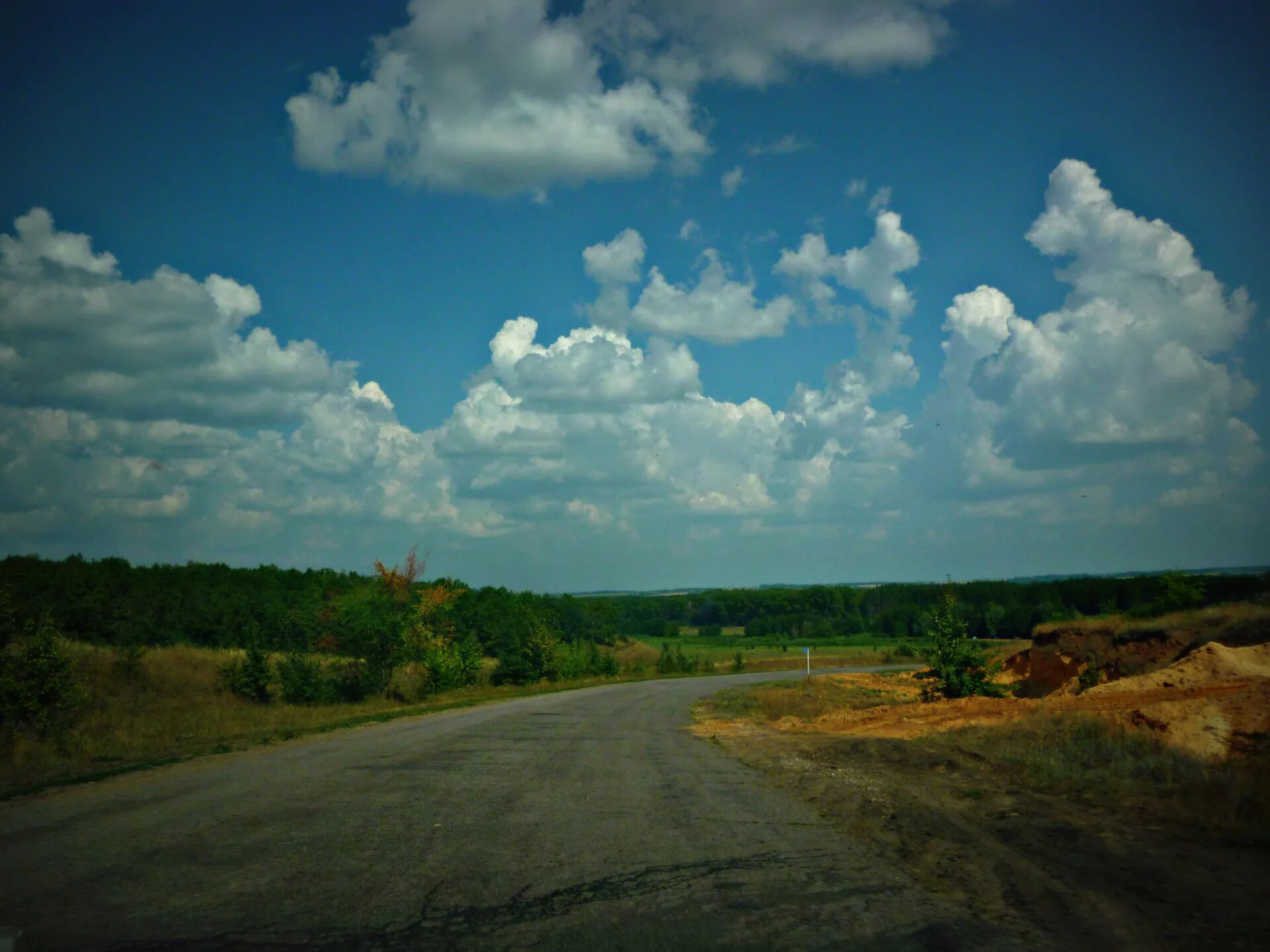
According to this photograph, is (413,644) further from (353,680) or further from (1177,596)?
(1177,596)

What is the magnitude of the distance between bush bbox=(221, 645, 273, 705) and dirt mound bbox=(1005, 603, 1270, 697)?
1327 inches

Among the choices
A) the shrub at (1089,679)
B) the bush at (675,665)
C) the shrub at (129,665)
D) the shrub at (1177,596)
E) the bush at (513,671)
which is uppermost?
the shrub at (1177,596)

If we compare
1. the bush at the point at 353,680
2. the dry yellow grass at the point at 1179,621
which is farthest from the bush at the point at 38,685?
the dry yellow grass at the point at 1179,621

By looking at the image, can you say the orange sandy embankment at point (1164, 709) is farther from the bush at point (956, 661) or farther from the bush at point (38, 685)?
the bush at point (38, 685)

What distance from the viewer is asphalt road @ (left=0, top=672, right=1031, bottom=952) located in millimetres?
6273

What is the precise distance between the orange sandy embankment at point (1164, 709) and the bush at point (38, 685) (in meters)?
17.5

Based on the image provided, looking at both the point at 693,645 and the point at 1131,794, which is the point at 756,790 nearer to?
the point at 1131,794

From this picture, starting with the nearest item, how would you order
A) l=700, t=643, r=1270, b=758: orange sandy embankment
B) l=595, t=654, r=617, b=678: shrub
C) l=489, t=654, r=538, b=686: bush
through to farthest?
l=700, t=643, r=1270, b=758: orange sandy embankment, l=489, t=654, r=538, b=686: bush, l=595, t=654, r=617, b=678: shrub

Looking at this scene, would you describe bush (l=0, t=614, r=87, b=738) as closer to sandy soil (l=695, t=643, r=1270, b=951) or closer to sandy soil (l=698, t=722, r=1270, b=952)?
sandy soil (l=695, t=643, r=1270, b=951)

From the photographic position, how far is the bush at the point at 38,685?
68.3 feet

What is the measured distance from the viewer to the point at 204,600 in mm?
64500

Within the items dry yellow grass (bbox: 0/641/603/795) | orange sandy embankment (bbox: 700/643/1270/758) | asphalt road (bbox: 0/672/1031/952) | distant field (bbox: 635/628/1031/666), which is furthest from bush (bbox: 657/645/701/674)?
asphalt road (bbox: 0/672/1031/952)

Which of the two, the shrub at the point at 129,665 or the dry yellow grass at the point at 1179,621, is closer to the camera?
the dry yellow grass at the point at 1179,621

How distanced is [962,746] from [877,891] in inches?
377
